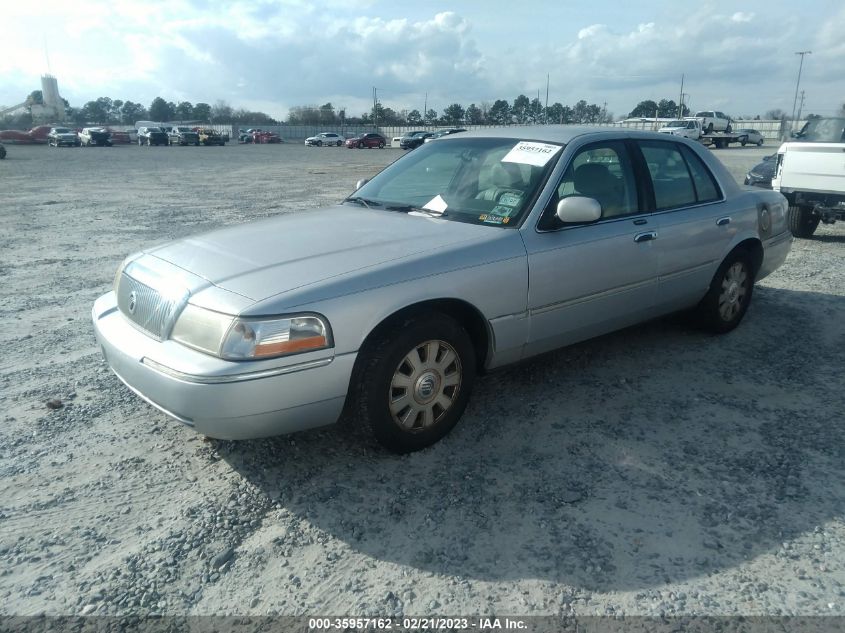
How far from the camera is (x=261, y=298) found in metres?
2.87

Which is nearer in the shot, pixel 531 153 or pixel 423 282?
pixel 423 282

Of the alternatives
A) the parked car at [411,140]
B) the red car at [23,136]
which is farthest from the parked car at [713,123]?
the red car at [23,136]

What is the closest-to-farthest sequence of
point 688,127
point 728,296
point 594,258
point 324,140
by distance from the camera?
point 594,258 < point 728,296 < point 688,127 < point 324,140

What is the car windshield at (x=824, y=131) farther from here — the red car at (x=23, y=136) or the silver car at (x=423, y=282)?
the red car at (x=23, y=136)

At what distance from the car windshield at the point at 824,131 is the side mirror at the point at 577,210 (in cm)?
898

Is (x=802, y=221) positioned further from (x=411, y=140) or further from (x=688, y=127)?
(x=411, y=140)

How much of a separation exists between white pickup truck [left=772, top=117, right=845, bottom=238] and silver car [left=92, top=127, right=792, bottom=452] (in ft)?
15.5

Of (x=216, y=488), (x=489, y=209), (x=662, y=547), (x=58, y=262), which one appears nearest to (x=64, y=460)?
(x=216, y=488)

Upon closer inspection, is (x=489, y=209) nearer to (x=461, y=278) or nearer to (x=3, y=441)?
(x=461, y=278)

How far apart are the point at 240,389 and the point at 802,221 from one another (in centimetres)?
942

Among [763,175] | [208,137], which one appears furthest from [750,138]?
[208,137]

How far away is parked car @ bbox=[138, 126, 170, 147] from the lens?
183ft

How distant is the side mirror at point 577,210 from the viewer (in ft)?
12.0

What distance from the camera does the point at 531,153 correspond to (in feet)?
13.4
